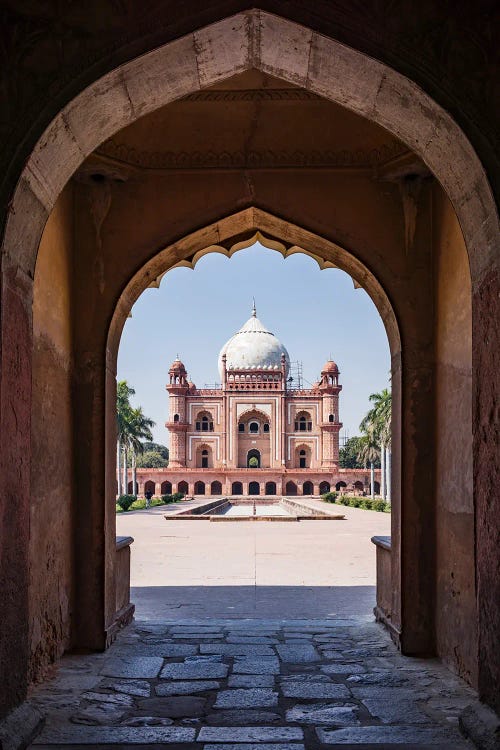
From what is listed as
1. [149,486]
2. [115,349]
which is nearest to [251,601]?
[115,349]

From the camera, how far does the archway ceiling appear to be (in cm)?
577

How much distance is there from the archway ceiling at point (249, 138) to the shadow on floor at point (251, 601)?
398 centimetres

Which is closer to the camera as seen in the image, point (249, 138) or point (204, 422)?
point (249, 138)

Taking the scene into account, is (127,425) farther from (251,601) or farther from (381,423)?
(251,601)

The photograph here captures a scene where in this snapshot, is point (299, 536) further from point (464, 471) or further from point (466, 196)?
point (466, 196)

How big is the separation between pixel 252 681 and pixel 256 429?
5600cm

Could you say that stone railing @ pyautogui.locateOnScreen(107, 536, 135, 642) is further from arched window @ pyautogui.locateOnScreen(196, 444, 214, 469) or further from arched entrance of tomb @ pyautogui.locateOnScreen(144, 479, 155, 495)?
arched window @ pyautogui.locateOnScreen(196, 444, 214, 469)

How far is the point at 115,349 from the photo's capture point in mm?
6336

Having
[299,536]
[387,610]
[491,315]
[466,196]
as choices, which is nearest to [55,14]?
[466,196]

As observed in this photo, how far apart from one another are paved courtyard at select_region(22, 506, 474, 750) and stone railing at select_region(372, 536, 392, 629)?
0.47 ft

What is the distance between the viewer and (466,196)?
12.1ft

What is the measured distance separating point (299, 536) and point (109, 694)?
40.8 feet

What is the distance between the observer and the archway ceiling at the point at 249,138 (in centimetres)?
577

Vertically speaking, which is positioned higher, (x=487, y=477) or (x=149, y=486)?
(x=487, y=477)
